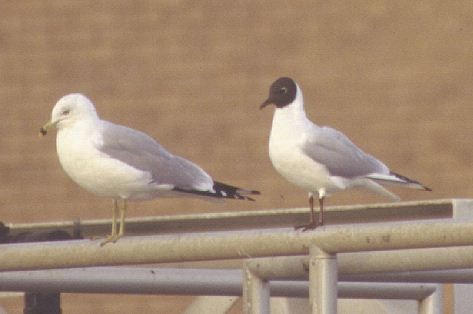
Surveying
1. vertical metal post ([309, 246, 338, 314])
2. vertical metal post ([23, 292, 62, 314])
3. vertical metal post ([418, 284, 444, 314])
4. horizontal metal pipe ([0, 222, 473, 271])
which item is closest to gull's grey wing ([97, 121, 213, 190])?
vertical metal post ([23, 292, 62, 314])

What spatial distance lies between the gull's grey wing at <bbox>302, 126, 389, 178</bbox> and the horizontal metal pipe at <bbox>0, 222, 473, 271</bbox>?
1.83 m

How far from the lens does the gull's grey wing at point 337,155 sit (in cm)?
632

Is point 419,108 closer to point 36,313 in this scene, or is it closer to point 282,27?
point 282,27

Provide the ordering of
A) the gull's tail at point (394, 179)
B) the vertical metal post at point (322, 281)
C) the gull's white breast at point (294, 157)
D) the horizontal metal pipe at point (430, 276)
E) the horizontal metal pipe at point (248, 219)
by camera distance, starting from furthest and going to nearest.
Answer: the horizontal metal pipe at point (248, 219) → the gull's tail at point (394, 179) → the gull's white breast at point (294, 157) → the horizontal metal pipe at point (430, 276) → the vertical metal post at point (322, 281)

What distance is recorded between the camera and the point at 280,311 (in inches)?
237

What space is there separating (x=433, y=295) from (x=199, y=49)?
296 inches

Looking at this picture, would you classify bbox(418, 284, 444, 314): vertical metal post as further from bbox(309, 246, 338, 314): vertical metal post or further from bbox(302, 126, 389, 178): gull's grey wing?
bbox(309, 246, 338, 314): vertical metal post

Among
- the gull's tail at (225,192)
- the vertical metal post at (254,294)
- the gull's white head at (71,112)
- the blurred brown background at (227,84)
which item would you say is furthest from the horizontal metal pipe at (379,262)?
the blurred brown background at (227,84)

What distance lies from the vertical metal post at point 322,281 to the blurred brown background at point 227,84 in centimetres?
778

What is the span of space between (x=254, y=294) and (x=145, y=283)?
2.28 feet

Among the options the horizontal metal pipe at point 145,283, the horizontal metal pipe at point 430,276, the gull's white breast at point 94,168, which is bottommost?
the horizontal metal pipe at point 430,276

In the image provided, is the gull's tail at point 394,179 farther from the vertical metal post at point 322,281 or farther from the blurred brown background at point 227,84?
the blurred brown background at point 227,84

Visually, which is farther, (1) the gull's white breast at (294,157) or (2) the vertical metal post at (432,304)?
(1) the gull's white breast at (294,157)

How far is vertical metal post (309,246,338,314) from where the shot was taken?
13.3 ft
